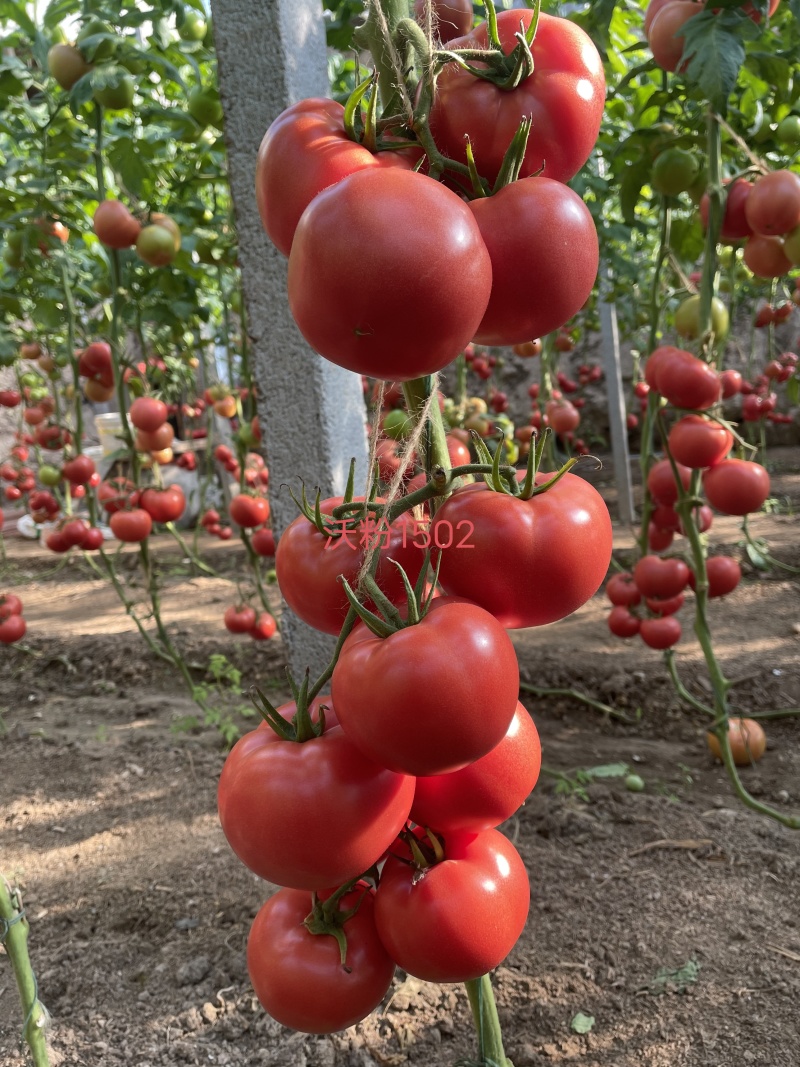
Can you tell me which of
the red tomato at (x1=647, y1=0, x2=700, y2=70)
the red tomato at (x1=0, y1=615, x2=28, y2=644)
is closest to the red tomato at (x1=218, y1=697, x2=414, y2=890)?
the red tomato at (x1=647, y1=0, x2=700, y2=70)

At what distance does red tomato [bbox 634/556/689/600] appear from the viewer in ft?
7.27

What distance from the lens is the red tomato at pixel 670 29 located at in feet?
5.09

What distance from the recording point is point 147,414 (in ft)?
9.12

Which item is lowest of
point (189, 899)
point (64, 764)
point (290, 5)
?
point (64, 764)

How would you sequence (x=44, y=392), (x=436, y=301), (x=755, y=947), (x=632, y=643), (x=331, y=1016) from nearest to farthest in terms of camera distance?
(x=436, y=301)
(x=331, y=1016)
(x=755, y=947)
(x=632, y=643)
(x=44, y=392)

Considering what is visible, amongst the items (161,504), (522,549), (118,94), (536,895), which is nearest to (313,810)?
(522,549)

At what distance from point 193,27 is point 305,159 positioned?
2277mm

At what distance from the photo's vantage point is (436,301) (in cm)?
49

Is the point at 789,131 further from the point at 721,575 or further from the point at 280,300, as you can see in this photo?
the point at 280,300

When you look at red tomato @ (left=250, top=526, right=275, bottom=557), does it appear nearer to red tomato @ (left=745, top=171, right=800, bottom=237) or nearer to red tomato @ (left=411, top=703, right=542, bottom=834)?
red tomato @ (left=745, top=171, right=800, bottom=237)

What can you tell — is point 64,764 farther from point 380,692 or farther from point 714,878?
point 380,692

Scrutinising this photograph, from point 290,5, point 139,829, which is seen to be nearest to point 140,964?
point 139,829

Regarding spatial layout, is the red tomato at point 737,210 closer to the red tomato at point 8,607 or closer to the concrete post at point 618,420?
the red tomato at point 8,607

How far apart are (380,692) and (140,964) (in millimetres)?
1303
